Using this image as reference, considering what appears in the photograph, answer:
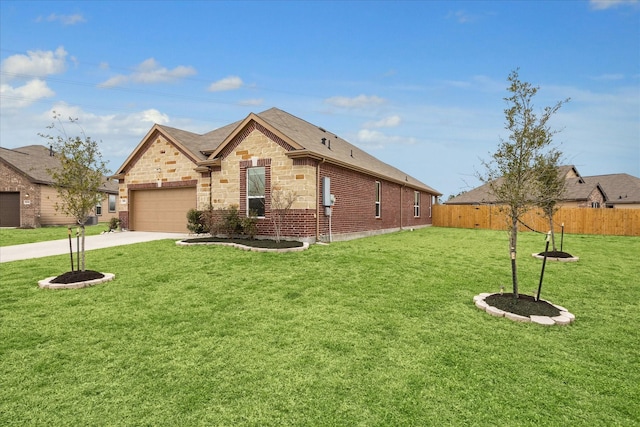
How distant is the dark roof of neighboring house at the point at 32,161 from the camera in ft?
78.4

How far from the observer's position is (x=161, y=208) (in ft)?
60.2

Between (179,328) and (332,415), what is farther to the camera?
(179,328)

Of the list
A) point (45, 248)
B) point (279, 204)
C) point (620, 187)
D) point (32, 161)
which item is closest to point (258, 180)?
point (279, 204)

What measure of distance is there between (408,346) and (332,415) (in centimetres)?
183

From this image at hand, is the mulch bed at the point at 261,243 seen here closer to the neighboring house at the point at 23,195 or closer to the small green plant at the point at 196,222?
the small green plant at the point at 196,222

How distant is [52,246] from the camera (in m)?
13.7

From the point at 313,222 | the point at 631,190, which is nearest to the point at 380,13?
the point at 313,222

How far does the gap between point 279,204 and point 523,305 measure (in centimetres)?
909

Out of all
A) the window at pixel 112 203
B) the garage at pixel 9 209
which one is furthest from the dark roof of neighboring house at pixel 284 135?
the window at pixel 112 203

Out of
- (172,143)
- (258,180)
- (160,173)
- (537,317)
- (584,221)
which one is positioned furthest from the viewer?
(584,221)

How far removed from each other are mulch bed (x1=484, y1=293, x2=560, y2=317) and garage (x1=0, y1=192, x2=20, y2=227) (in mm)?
30886

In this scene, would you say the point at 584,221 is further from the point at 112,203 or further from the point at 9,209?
the point at 9,209

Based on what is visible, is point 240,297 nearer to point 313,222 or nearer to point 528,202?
point 528,202

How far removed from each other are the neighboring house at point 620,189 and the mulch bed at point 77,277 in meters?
43.7
